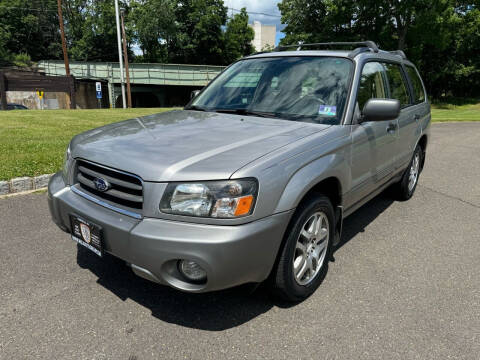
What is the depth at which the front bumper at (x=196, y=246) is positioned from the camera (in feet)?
6.40

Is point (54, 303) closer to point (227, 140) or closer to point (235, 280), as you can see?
point (235, 280)

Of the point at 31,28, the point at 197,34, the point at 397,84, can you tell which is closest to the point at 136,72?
the point at 197,34

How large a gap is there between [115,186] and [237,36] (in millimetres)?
54049

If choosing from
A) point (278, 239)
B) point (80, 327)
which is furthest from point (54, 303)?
point (278, 239)

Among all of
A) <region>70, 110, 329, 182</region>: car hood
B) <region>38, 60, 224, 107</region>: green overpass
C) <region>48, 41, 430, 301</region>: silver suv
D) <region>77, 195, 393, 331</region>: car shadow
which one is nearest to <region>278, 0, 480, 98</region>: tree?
<region>38, 60, 224, 107</region>: green overpass

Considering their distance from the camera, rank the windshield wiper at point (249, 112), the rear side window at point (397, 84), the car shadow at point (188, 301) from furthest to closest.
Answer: the rear side window at point (397, 84), the windshield wiper at point (249, 112), the car shadow at point (188, 301)

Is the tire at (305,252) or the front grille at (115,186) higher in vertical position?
the front grille at (115,186)

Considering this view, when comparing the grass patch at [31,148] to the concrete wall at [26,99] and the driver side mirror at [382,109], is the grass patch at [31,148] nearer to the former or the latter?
the driver side mirror at [382,109]

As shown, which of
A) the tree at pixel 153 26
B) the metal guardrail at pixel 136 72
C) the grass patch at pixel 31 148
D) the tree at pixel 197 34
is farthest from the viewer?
the tree at pixel 197 34

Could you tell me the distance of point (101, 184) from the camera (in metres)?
2.31

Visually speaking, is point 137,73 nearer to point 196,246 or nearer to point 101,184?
point 101,184

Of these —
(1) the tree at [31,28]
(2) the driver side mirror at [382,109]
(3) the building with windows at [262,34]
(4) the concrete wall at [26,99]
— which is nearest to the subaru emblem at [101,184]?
(2) the driver side mirror at [382,109]

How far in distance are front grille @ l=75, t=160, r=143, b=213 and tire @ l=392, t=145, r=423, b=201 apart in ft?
11.9

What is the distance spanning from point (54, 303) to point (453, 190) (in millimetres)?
5408
